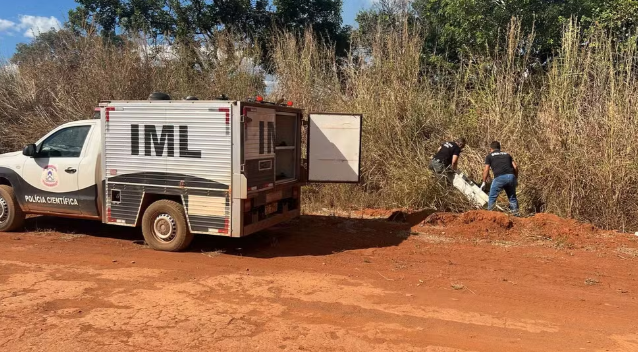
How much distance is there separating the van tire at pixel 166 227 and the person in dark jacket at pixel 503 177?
5918 millimetres

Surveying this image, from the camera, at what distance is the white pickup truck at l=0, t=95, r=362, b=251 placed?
21.5ft

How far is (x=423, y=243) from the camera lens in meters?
7.95

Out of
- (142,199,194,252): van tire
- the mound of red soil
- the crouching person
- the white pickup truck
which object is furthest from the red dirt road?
the crouching person

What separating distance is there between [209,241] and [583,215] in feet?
23.4

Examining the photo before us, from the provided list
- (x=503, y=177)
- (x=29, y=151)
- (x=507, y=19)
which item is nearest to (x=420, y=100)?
(x=503, y=177)

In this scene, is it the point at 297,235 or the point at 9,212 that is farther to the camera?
the point at 297,235

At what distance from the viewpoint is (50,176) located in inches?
303

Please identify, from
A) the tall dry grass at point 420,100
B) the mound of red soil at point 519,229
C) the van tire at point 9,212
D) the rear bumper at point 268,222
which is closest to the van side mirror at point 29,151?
the van tire at point 9,212

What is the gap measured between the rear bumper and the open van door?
0.72 m

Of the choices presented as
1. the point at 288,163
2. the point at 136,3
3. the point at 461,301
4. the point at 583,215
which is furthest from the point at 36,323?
the point at 136,3

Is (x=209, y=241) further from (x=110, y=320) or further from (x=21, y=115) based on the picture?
(x=21, y=115)

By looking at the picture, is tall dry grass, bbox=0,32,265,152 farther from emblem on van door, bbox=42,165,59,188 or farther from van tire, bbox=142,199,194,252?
van tire, bbox=142,199,194,252

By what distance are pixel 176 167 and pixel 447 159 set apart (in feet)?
19.4

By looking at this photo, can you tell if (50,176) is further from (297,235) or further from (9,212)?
(297,235)
